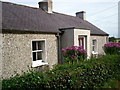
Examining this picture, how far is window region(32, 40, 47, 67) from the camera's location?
10156mm

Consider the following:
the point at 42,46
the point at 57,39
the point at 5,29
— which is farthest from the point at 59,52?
the point at 5,29

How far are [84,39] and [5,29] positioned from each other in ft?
26.9

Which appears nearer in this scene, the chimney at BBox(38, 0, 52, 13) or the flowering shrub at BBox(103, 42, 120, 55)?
the flowering shrub at BBox(103, 42, 120, 55)

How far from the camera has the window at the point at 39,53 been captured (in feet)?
33.3

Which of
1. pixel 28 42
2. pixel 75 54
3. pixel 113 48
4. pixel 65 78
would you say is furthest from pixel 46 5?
pixel 65 78

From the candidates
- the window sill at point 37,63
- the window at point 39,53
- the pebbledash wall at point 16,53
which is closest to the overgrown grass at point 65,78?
the pebbledash wall at point 16,53

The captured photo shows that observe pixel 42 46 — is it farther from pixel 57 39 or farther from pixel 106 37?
pixel 106 37

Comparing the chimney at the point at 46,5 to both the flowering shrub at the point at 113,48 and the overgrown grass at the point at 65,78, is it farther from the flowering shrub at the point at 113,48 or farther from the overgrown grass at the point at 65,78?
the overgrown grass at the point at 65,78

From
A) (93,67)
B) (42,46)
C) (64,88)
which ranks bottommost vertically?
(64,88)

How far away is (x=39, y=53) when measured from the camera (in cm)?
1066

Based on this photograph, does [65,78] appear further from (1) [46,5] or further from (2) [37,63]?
→ (1) [46,5]

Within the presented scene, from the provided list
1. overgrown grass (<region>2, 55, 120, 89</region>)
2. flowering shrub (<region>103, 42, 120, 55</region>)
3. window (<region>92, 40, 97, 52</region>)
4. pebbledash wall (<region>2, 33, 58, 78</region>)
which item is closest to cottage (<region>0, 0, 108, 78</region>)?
pebbledash wall (<region>2, 33, 58, 78</region>)

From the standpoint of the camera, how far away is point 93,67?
19.4 feet

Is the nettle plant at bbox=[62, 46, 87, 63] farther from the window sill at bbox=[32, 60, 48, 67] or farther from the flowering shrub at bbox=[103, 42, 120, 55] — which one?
the flowering shrub at bbox=[103, 42, 120, 55]
